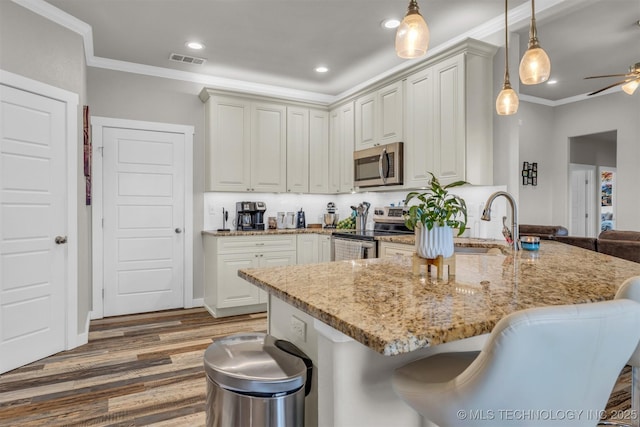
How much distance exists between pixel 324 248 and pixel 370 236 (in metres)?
0.98

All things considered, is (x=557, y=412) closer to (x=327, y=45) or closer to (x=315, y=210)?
(x=327, y=45)

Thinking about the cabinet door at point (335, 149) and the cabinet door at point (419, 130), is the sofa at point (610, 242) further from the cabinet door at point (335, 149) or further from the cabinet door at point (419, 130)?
the cabinet door at point (335, 149)

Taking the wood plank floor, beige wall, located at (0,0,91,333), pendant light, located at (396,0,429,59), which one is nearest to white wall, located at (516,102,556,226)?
the wood plank floor

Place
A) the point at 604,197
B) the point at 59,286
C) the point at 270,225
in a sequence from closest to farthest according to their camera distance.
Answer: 1. the point at 59,286
2. the point at 270,225
3. the point at 604,197

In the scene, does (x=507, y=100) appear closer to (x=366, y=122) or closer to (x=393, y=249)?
(x=393, y=249)

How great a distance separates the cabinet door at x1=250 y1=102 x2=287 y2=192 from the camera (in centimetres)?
473

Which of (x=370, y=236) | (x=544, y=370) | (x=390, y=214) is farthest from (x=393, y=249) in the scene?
(x=544, y=370)

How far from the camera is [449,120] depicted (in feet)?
11.5

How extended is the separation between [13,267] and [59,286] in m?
0.40

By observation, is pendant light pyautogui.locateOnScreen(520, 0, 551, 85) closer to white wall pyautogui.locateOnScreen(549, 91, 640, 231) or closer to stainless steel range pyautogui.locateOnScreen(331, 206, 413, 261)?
stainless steel range pyautogui.locateOnScreen(331, 206, 413, 261)

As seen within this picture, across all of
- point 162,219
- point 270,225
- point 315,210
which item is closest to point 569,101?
point 315,210

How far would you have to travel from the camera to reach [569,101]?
624cm

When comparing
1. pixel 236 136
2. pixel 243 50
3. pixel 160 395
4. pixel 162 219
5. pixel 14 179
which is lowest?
pixel 160 395

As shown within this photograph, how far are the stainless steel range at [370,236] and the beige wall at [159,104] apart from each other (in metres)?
1.71
